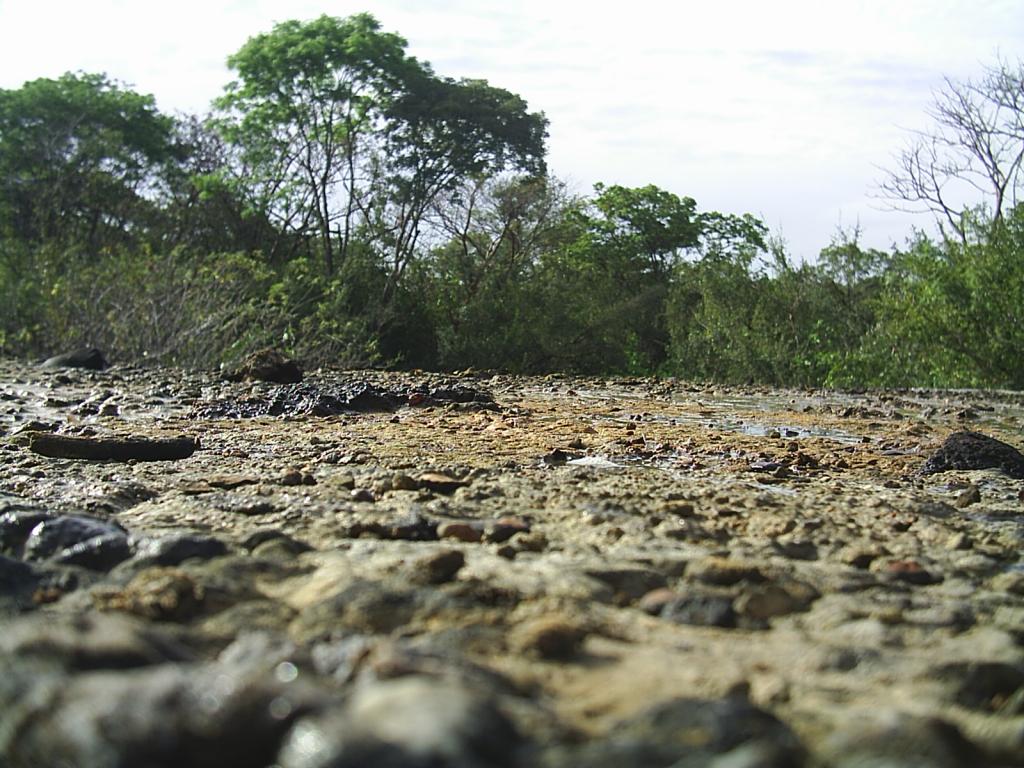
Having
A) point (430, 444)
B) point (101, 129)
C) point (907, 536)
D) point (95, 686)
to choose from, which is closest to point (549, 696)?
point (95, 686)

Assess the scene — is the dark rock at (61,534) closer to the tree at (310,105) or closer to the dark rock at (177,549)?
the dark rock at (177,549)

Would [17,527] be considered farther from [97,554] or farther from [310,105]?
[310,105]

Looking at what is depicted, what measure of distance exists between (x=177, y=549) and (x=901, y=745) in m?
1.68

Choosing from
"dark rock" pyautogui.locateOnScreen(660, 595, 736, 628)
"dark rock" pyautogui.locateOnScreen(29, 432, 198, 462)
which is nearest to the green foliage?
"dark rock" pyautogui.locateOnScreen(29, 432, 198, 462)

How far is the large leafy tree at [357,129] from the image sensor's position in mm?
24719

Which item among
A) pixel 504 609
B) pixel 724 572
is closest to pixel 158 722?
pixel 504 609

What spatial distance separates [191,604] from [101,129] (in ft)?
90.7

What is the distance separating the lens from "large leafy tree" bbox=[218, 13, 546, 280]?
2472 centimetres

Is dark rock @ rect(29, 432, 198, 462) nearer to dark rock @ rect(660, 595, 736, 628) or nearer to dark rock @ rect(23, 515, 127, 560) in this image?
dark rock @ rect(23, 515, 127, 560)

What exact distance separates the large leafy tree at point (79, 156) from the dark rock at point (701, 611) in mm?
24279

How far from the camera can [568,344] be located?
25156mm

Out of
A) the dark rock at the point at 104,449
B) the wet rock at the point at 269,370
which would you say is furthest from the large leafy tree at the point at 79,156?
the dark rock at the point at 104,449

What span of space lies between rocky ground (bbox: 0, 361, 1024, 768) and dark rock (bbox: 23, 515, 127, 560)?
12mm

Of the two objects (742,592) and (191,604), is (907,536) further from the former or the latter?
(191,604)
